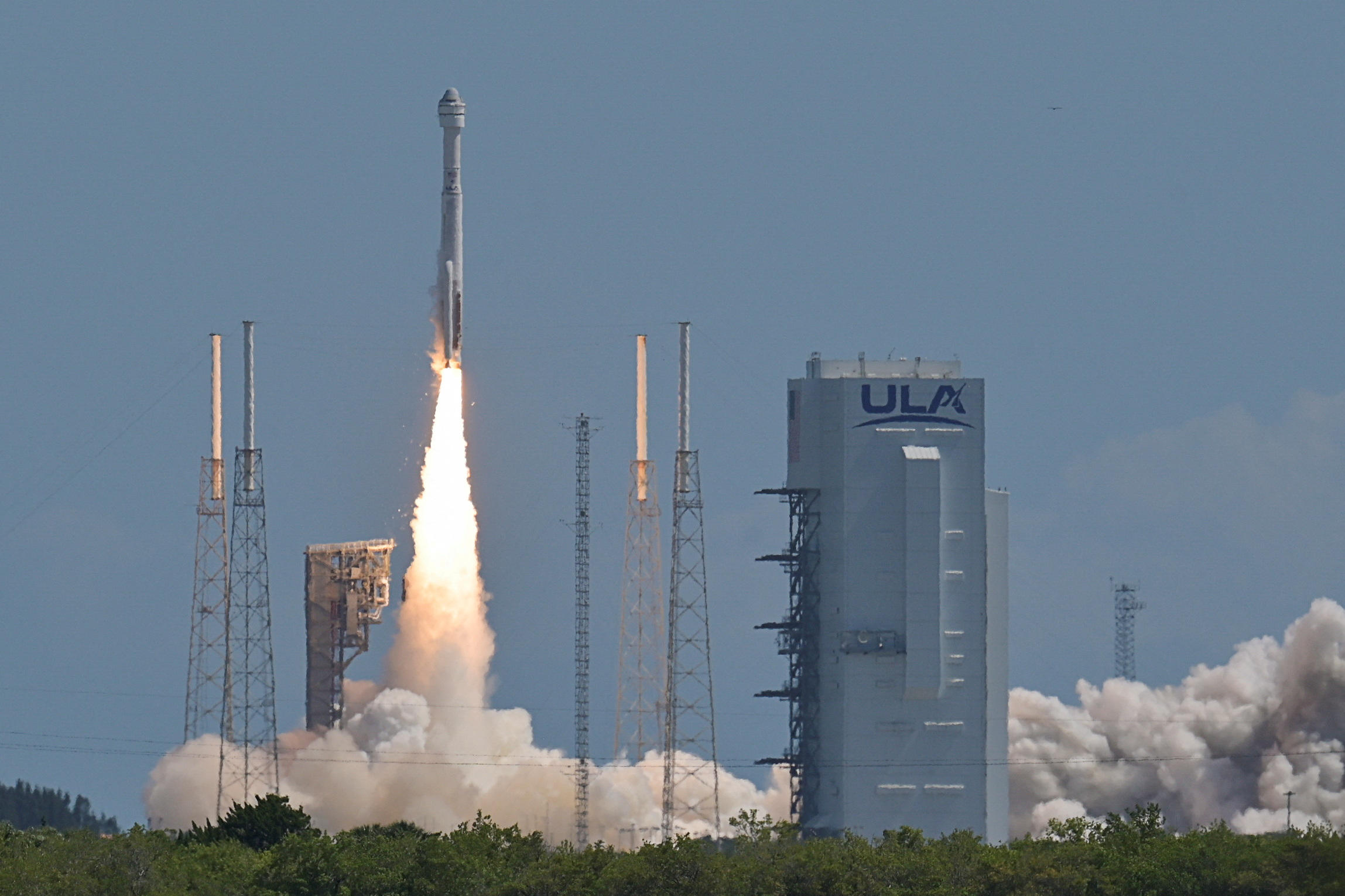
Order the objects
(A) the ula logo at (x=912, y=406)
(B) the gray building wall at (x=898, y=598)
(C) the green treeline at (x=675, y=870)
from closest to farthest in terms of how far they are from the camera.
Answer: (C) the green treeline at (x=675, y=870)
(B) the gray building wall at (x=898, y=598)
(A) the ula logo at (x=912, y=406)

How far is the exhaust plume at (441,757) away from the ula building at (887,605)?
18.5 feet

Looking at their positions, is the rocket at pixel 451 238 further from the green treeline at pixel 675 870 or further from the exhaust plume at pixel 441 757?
the green treeline at pixel 675 870

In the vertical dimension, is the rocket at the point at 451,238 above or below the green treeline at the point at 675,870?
above

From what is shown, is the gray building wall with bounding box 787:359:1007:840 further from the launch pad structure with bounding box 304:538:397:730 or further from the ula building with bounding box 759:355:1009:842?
the launch pad structure with bounding box 304:538:397:730

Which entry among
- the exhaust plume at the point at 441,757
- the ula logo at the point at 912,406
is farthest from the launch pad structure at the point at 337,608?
the ula logo at the point at 912,406

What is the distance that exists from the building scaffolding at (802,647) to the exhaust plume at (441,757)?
357 centimetres

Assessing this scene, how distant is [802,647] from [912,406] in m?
8.61

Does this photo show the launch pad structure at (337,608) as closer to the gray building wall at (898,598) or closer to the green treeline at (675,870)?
the gray building wall at (898,598)

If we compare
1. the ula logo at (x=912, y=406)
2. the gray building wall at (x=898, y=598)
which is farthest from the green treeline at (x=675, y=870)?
the ula logo at (x=912, y=406)

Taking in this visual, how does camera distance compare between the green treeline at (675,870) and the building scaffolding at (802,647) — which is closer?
the green treeline at (675,870)

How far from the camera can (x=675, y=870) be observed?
85688 mm

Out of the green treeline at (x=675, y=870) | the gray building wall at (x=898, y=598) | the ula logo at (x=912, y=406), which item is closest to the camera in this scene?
the green treeline at (x=675, y=870)

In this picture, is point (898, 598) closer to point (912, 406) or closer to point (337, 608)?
point (912, 406)

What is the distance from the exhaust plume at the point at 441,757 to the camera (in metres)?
116
